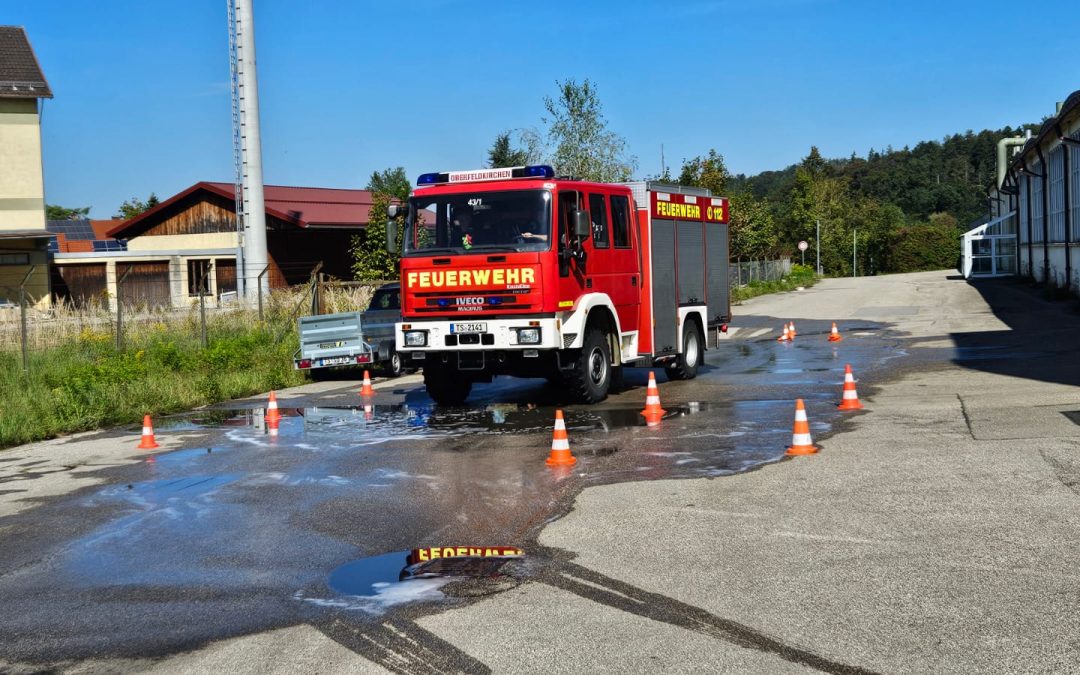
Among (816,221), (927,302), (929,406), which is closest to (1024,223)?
(927,302)

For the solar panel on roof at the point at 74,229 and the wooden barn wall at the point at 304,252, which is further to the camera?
the solar panel on roof at the point at 74,229

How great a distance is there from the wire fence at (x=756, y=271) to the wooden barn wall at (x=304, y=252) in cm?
1753

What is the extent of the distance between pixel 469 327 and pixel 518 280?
97cm

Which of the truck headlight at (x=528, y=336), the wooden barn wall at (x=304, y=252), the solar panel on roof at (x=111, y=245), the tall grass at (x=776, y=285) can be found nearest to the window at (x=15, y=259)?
the wooden barn wall at (x=304, y=252)

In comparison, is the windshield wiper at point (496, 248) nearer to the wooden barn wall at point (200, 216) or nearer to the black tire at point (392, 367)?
the black tire at point (392, 367)

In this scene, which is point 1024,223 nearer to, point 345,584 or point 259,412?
point 259,412

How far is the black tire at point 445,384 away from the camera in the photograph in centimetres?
1591

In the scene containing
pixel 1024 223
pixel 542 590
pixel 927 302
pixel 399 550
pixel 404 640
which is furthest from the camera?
pixel 1024 223

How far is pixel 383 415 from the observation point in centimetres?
1545

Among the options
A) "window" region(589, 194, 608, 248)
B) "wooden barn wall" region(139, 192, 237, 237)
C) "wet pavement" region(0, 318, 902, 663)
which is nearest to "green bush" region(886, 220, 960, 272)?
"wooden barn wall" region(139, 192, 237, 237)

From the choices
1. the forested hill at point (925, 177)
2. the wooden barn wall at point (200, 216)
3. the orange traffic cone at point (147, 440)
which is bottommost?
the orange traffic cone at point (147, 440)

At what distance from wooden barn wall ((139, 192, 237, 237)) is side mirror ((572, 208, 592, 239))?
36986mm

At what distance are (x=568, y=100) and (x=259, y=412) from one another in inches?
1113

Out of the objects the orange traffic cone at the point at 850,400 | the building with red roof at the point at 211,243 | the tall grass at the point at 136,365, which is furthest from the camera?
the building with red roof at the point at 211,243
